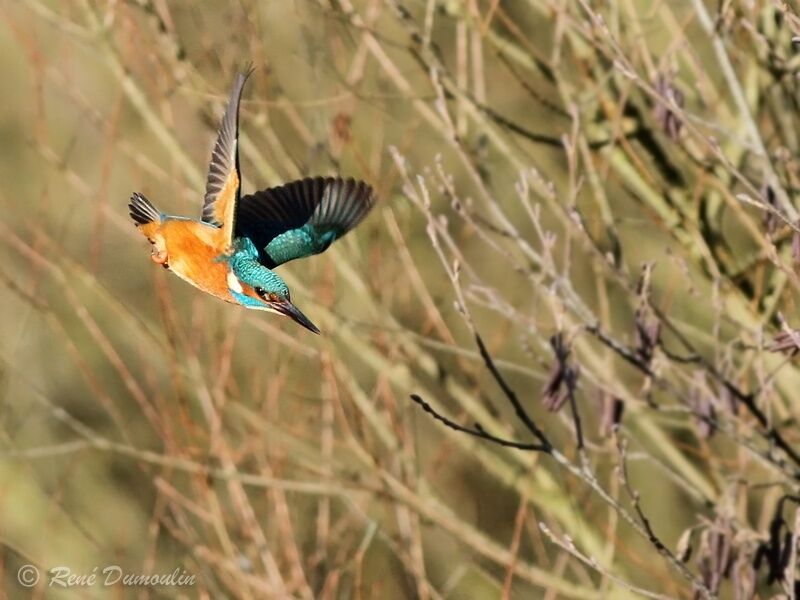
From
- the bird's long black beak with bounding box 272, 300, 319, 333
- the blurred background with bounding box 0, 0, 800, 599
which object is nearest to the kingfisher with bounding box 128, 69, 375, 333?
the bird's long black beak with bounding box 272, 300, 319, 333

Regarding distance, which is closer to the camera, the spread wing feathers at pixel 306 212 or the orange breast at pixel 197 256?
the orange breast at pixel 197 256

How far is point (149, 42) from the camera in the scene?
4.29 m

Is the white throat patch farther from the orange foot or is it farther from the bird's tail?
the bird's tail

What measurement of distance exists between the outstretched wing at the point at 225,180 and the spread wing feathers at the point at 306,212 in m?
0.36

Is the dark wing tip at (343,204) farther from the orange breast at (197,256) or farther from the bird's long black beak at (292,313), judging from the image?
the bird's long black beak at (292,313)

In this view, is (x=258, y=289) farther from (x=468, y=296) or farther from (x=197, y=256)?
(x=468, y=296)

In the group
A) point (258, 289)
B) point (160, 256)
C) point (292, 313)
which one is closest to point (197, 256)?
point (160, 256)

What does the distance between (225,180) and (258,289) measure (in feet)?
0.90

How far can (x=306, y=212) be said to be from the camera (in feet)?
11.0

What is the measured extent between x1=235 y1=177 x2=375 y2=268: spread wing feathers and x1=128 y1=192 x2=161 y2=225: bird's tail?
302 mm

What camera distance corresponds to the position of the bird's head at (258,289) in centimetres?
263

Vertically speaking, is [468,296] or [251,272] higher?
[251,272]

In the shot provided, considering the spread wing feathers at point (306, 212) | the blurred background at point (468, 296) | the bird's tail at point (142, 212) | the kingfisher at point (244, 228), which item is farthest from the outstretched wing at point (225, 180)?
the blurred background at point (468, 296)

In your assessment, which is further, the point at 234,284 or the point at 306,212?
the point at 306,212
